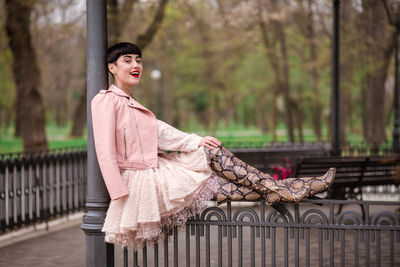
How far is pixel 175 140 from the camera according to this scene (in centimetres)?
456

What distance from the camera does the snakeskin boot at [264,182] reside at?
14.0ft

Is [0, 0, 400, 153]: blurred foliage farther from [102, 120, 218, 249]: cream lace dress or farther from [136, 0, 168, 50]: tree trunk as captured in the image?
[102, 120, 218, 249]: cream lace dress

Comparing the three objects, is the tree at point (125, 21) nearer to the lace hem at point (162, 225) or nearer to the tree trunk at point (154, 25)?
the tree trunk at point (154, 25)

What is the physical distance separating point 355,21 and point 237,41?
6900 mm

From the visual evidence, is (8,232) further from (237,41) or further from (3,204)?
(237,41)

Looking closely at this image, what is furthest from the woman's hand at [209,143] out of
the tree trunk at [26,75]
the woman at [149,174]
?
the tree trunk at [26,75]

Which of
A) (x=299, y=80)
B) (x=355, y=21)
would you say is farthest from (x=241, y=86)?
(x=355, y=21)

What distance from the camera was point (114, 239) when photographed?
13.8 ft

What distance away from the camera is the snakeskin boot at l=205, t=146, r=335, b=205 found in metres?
4.27

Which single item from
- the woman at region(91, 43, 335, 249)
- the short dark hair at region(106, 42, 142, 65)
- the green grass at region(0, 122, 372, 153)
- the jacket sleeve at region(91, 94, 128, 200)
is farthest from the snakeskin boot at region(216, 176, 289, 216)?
the green grass at region(0, 122, 372, 153)

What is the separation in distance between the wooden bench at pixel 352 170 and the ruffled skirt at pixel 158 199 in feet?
13.7

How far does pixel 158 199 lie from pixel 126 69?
1151mm

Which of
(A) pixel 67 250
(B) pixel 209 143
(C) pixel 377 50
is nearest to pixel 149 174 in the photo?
(B) pixel 209 143

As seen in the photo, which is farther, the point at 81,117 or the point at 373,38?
the point at 81,117
